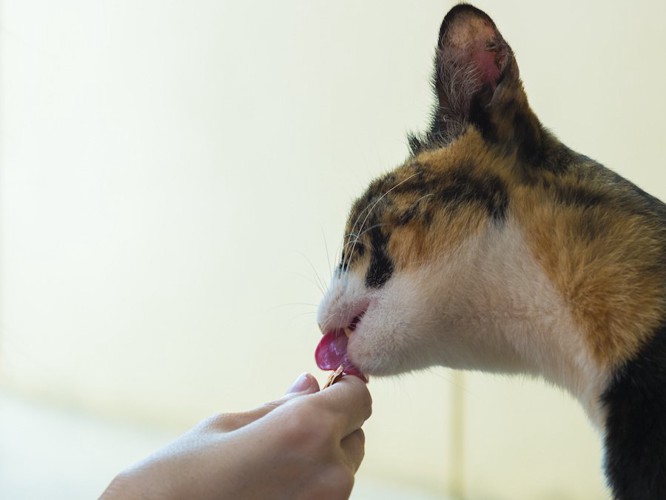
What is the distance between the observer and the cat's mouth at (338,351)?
0.75 meters

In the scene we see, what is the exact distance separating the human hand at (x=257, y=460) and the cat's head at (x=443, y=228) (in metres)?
0.14

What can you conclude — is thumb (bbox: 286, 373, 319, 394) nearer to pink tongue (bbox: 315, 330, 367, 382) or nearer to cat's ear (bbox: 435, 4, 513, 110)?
pink tongue (bbox: 315, 330, 367, 382)

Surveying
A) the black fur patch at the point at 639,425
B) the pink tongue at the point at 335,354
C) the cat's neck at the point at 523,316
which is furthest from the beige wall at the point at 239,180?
the black fur patch at the point at 639,425

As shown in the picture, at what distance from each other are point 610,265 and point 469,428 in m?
0.72

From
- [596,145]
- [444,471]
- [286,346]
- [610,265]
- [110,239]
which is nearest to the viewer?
[610,265]

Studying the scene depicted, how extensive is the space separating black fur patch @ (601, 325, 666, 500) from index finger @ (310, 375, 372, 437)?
206mm

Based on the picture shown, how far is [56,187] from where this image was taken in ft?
5.24

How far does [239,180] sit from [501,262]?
0.83 meters

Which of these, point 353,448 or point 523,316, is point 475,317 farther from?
point 353,448

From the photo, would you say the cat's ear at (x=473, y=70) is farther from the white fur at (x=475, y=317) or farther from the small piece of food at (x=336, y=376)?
the small piece of food at (x=336, y=376)

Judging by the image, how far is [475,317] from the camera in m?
0.72

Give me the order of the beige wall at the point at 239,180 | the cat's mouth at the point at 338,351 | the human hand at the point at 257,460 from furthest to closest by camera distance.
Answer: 1. the beige wall at the point at 239,180
2. the cat's mouth at the point at 338,351
3. the human hand at the point at 257,460

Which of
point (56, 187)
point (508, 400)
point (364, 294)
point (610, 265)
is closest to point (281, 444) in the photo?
point (364, 294)

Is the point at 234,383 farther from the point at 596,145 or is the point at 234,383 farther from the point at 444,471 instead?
the point at 596,145
